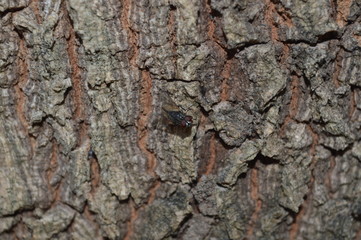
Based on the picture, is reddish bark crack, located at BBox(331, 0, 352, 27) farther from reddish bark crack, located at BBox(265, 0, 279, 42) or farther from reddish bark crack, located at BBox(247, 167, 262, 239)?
reddish bark crack, located at BBox(247, 167, 262, 239)

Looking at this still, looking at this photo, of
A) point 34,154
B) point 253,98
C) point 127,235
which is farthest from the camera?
point 127,235

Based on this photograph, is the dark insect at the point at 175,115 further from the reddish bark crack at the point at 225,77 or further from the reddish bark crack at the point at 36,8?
the reddish bark crack at the point at 36,8

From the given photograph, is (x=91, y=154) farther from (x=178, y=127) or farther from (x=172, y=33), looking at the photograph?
(x=172, y=33)

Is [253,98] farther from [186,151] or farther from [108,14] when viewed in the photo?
[108,14]

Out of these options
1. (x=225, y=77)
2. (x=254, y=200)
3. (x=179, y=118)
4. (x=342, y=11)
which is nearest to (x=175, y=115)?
(x=179, y=118)

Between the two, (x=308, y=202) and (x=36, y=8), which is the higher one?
(x=36, y=8)

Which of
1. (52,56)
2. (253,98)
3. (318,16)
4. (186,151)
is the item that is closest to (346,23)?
(318,16)

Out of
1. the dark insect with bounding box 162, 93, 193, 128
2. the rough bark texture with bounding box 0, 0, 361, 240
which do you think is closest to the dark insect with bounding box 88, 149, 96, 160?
the rough bark texture with bounding box 0, 0, 361, 240

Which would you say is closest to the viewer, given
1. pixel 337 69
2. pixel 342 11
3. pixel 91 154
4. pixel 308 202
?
pixel 342 11
